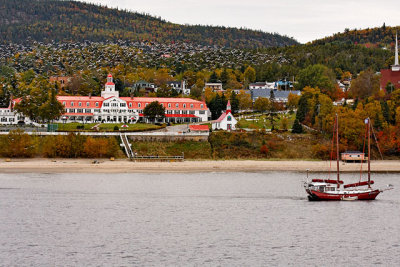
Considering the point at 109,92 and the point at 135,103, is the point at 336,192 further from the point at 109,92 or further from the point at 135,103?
the point at 109,92

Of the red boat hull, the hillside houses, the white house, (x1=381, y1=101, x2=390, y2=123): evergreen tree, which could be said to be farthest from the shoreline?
the hillside houses

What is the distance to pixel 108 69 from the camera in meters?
199

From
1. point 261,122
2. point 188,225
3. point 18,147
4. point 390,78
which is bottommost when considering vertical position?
point 188,225

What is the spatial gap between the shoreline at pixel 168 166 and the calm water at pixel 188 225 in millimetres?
7143

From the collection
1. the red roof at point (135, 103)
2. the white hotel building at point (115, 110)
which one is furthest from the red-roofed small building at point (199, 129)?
the red roof at point (135, 103)

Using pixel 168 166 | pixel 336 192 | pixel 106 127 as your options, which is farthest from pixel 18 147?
pixel 336 192

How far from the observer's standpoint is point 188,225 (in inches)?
2178

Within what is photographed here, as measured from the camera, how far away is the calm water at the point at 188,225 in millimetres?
45406

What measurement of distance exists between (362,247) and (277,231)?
7583 millimetres

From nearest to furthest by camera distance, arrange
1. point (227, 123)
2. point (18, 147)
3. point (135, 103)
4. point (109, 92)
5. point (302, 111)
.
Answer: point (18, 147)
point (227, 123)
point (302, 111)
point (135, 103)
point (109, 92)

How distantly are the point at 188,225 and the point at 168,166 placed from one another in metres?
35.9

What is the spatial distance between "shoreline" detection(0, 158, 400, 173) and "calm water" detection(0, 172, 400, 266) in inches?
281

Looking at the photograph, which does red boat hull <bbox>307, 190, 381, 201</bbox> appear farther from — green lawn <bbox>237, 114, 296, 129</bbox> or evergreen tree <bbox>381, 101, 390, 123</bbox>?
green lawn <bbox>237, 114, 296, 129</bbox>

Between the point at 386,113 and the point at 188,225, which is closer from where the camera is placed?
the point at 188,225
